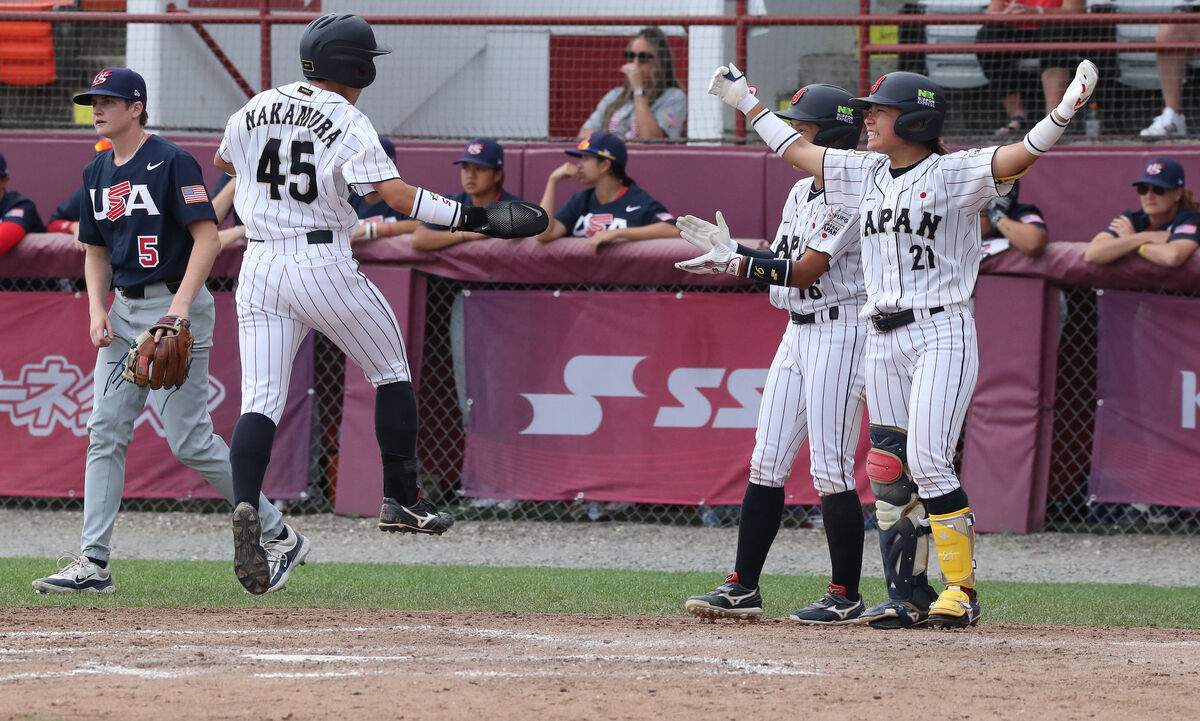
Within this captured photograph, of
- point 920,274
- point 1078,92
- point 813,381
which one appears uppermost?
point 1078,92

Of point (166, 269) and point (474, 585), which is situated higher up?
point (166, 269)

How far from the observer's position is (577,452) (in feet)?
27.5

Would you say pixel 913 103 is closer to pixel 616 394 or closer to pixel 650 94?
pixel 616 394

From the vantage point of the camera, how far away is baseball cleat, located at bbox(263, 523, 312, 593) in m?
5.62

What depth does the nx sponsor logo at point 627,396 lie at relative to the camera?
Result: 826 cm

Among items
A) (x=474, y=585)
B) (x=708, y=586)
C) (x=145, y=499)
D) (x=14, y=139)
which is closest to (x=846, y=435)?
(x=708, y=586)

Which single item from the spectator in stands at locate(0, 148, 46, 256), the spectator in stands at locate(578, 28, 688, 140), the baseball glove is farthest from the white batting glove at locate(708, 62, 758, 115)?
the spectator in stands at locate(0, 148, 46, 256)

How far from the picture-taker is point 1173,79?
30.3 feet

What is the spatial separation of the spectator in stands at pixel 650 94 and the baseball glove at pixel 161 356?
15.1ft

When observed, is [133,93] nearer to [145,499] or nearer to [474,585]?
[474,585]

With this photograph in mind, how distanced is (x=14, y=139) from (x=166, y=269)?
15.0ft

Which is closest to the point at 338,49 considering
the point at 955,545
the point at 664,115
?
the point at 955,545

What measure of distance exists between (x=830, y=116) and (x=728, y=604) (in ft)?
6.07

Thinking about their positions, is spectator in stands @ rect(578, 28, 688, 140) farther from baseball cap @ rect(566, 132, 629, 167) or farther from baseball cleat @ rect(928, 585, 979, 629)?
baseball cleat @ rect(928, 585, 979, 629)
